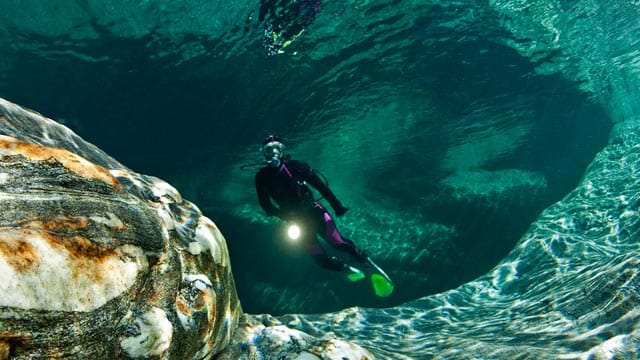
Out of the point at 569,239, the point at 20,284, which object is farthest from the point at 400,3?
the point at 20,284

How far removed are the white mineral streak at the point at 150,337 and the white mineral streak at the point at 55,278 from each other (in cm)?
28

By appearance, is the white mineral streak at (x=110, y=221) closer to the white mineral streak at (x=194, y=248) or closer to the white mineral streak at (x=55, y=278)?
the white mineral streak at (x=55, y=278)

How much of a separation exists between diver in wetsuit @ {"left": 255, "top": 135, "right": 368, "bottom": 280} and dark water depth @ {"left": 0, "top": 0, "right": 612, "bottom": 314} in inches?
183

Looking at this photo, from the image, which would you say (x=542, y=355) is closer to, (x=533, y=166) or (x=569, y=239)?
(x=569, y=239)

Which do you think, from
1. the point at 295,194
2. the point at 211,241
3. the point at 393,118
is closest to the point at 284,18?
the point at 295,194

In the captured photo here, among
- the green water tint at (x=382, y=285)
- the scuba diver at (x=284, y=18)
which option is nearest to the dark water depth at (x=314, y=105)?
the scuba diver at (x=284, y=18)

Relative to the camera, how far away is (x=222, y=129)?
610 inches

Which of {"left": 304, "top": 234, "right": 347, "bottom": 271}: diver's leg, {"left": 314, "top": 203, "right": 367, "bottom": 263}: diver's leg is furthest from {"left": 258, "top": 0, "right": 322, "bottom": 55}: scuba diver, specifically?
{"left": 304, "top": 234, "right": 347, "bottom": 271}: diver's leg

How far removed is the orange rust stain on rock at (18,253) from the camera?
131 centimetres

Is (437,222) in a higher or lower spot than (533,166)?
lower

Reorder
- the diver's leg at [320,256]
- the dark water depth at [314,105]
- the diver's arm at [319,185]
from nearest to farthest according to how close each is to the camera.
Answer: the diver's arm at [319,185], the diver's leg at [320,256], the dark water depth at [314,105]

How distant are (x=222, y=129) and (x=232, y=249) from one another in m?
5.80

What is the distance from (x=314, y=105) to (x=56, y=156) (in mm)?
13568

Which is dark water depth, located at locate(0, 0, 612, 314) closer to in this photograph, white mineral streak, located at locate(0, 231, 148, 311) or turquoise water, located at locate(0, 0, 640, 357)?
turquoise water, located at locate(0, 0, 640, 357)
